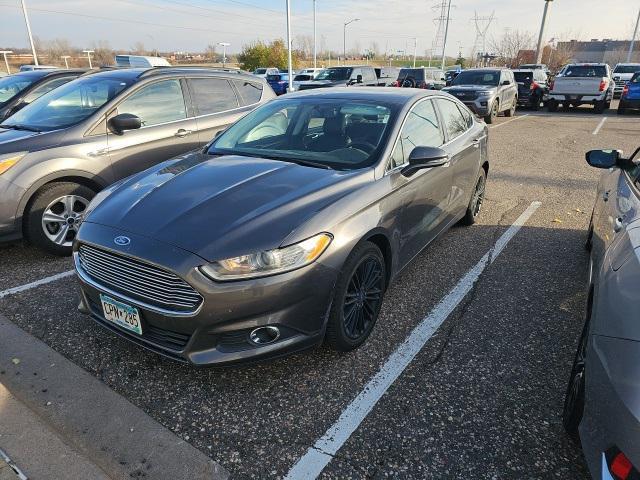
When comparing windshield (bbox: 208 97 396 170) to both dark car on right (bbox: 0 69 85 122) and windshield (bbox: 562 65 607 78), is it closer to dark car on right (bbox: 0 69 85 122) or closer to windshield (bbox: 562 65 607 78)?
dark car on right (bbox: 0 69 85 122)

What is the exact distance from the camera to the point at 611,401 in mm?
1668

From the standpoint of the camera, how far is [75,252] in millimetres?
3010

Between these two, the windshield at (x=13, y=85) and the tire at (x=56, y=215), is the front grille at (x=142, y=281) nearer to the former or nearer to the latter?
the tire at (x=56, y=215)

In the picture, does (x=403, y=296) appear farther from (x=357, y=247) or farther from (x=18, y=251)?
(x=18, y=251)

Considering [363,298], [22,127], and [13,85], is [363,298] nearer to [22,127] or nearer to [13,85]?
[22,127]

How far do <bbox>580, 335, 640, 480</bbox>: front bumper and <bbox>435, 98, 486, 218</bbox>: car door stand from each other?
2.75 metres

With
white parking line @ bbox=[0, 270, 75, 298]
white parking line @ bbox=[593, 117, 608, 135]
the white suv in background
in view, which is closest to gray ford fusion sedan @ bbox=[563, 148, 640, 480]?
white parking line @ bbox=[0, 270, 75, 298]

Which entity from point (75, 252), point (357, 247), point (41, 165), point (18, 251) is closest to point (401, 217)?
point (357, 247)

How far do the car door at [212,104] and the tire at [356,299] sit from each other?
3.36 metres

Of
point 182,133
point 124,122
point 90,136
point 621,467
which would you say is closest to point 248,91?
point 182,133

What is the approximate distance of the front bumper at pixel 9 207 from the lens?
4082 millimetres

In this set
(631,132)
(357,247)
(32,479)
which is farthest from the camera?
(631,132)

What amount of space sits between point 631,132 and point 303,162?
47.3 feet

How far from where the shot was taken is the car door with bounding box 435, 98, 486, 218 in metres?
4.47
